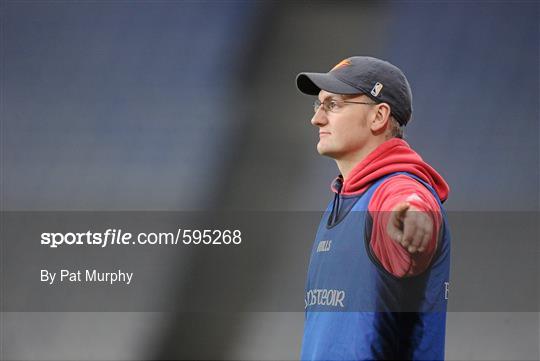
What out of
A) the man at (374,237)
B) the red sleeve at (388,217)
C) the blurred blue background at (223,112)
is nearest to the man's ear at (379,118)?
the man at (374,237)

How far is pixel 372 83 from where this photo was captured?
1.56 metres

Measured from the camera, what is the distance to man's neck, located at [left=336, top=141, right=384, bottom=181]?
5.12 feet

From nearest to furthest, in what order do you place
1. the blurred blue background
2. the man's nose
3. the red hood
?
1. the red hood
2. the man's nose
3. the blurred blue background

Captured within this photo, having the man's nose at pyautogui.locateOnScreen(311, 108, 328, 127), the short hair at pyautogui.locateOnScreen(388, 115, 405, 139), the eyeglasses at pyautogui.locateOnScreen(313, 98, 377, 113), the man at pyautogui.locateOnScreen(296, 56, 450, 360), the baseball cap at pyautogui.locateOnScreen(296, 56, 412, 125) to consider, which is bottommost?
the man at pyautogui.locateOnScreen(296, 56, 450, 360)

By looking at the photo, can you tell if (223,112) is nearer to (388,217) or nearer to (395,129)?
(395,129)

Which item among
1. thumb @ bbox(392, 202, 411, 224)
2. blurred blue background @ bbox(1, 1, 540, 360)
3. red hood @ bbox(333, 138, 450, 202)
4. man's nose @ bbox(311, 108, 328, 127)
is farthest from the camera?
blurred blue background @ bbox(1, 1, 540, 360)

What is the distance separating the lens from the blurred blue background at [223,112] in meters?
1.80

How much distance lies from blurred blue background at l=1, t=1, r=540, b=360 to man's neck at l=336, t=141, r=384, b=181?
0.18 m

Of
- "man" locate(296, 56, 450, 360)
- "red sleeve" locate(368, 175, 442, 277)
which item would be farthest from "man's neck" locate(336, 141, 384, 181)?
"red sleeve" locate(368, 175, 442, 277)

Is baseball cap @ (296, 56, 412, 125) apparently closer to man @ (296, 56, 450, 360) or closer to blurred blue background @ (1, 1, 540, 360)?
man @ (296, 56, 450, 360)

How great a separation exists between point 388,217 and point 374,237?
0.05 meters

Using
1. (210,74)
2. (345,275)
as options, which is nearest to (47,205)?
(210,74)

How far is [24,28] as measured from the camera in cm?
186

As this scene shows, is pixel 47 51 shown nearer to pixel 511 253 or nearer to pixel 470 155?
pixel 470 155
